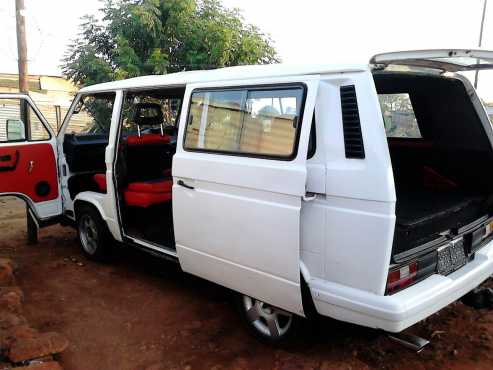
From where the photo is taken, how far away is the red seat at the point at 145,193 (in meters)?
4.53

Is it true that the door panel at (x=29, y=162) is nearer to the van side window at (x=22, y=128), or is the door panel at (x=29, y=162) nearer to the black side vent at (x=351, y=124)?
the van side window at (x=22, y=128)

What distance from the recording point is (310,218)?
2.68 meters

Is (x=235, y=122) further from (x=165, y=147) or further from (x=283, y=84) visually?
(x=165, y=147)

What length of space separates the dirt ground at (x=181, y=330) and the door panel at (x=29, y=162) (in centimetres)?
82

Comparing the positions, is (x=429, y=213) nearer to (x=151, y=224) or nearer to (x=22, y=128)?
(x=151, y=224)

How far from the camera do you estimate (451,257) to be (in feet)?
9.73

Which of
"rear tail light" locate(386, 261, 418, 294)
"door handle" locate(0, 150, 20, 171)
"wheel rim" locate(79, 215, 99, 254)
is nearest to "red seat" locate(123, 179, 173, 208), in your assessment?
"wheel rim" locate(79, 215, 99, 254)

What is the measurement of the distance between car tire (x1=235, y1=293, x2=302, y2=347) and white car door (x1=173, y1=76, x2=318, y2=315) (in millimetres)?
190

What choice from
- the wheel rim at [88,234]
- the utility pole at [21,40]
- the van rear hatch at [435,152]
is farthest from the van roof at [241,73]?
the utility pole at [21,40]

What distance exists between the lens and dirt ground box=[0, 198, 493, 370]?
10.2 feet

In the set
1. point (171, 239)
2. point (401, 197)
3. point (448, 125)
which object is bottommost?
point (171, 239)

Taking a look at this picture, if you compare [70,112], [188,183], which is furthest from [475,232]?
[70,112]

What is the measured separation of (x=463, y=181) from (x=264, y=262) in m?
2.08

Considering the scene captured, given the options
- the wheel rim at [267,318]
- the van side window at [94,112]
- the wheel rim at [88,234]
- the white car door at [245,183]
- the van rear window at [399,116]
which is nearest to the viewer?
the white car door at [245,183]
